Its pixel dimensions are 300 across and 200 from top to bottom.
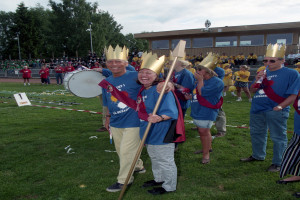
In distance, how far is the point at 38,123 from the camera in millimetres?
8203

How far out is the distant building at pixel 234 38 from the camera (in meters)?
24.4

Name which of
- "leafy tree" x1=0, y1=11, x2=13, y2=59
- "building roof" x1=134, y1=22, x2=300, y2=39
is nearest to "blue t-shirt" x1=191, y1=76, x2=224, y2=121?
"building roof" x1=134, y1=22, x2=300, y2=39

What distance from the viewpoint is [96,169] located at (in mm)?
4602

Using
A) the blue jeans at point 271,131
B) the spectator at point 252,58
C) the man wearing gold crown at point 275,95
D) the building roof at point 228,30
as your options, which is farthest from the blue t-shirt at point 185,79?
the building roof at point 228,30

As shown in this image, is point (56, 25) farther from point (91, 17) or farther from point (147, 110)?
point (147, 110)

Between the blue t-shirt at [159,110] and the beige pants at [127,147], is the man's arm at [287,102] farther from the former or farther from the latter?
the beige pants at [127,147]

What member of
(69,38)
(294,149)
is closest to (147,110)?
(294,149)

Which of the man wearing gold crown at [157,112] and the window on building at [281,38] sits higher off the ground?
the window on building at [281,38]

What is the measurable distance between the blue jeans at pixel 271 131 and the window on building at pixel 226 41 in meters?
24.7

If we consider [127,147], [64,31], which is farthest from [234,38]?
[64,31]

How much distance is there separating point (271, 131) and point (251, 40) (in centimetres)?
2502

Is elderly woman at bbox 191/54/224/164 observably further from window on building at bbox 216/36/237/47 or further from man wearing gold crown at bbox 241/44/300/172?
window on building at bbox 216/36/237/47

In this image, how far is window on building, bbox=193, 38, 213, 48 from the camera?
28250mm

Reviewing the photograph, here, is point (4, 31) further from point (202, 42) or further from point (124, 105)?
point (124, 105)
